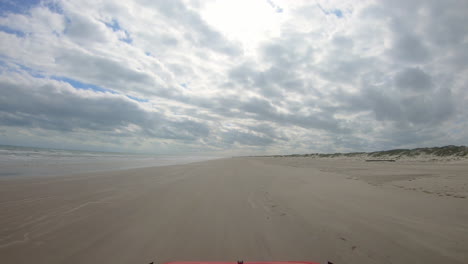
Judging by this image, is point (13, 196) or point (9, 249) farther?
point (13, 196)

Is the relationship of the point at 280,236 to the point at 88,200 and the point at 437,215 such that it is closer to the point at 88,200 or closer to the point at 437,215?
the point at 437,215

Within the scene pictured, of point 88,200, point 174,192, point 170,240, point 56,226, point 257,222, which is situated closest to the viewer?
point 170,240

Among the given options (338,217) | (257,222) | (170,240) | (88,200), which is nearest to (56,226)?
(88,200)

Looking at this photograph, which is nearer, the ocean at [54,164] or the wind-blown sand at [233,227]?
the wind-blown sand at [233,227]

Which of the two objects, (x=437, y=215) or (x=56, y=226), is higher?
(x=437, y=215)

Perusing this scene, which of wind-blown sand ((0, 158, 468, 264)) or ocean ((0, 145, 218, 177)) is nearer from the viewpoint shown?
wind-blown sand ((0, 158, 468, 264))

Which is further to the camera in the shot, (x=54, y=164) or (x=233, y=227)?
(x=54, y=164)

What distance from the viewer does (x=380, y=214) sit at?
16.7ft

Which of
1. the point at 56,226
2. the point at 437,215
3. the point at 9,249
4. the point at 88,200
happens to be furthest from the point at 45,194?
the point at 437,215

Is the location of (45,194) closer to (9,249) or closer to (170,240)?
(9,249)

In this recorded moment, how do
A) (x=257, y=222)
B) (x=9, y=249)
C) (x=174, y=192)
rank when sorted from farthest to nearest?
(x=174, y=192) → (x=257, y=222) → (x=9, y=249)

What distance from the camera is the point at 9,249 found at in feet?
11.3

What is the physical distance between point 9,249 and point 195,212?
11.5 feet

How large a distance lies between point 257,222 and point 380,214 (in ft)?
10.7
